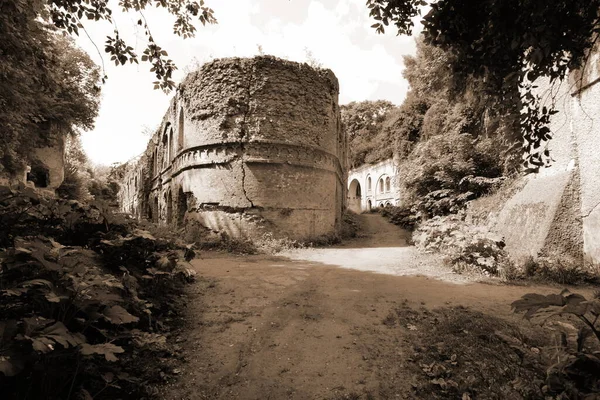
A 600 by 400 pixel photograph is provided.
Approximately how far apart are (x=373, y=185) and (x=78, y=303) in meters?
32.6

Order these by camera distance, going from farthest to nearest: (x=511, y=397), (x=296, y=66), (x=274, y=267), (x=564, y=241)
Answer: (x=296, y=66) < (x=274, y=267) < (x=564, y=241) < (x=511, y=397)

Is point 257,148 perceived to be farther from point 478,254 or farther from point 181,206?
point 478,254

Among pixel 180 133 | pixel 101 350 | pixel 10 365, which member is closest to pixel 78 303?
pixel 101 350

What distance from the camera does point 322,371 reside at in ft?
10.1

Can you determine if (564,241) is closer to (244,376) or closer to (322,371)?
(322,371)

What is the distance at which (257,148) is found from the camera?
10820 mm

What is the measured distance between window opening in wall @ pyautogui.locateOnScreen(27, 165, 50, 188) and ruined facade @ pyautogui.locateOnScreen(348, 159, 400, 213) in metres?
26.3

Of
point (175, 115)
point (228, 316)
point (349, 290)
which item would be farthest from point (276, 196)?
point (175, 115)

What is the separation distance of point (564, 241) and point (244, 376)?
6.95m

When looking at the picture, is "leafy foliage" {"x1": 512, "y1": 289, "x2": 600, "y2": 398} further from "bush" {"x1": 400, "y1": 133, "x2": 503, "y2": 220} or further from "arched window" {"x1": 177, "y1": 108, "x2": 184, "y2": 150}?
"arched window" {"x1": 177, "y1": 108, "x2": 184, "y2": 150}

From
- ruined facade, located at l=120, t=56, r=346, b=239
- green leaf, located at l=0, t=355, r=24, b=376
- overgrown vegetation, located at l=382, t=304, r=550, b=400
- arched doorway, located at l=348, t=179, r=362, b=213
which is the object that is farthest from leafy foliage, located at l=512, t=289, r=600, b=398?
arched doorway, located at l=348, t=179, r=362, b=213

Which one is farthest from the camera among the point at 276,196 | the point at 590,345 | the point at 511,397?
the point at 276,196

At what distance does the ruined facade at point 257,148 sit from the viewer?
35.1ft

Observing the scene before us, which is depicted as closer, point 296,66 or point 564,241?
point 564,241
